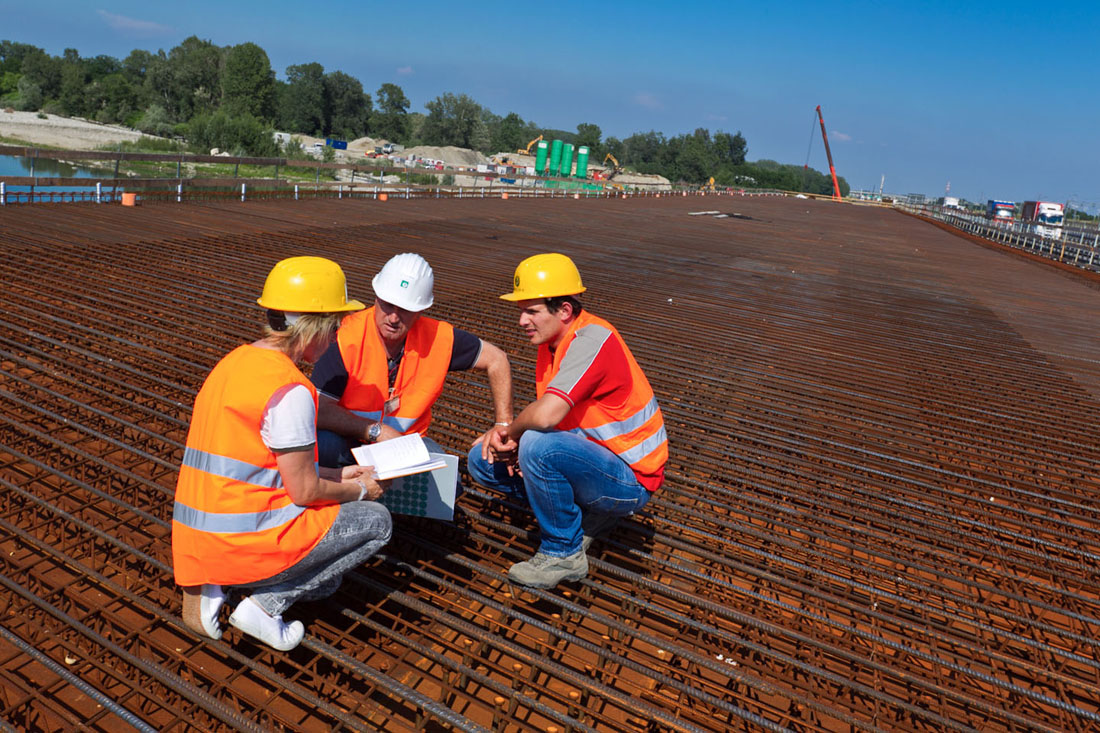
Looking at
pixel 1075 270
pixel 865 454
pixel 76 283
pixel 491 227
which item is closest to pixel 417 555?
pixel 865 454

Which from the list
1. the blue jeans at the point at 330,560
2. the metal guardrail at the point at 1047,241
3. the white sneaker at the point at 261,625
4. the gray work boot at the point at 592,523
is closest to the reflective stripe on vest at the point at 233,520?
the blue jeans at the point at 330,560

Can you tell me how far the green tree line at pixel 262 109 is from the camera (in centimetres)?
8212

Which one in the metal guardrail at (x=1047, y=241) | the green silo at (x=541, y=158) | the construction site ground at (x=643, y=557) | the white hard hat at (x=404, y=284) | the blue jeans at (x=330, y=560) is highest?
the green silo at (x=541, y=158)

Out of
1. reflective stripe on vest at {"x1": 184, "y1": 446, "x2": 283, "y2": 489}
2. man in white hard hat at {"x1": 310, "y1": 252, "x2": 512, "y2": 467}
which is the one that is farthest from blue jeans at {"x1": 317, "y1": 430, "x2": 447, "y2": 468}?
reflective stripe on vest at {"x1": 184, "y1": 446, "x2": 283, "y2": 489}

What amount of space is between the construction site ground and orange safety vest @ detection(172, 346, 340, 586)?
37 cm

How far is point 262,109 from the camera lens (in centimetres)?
8988

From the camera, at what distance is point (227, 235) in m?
10.2

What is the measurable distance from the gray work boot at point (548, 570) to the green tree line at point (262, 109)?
184 ft

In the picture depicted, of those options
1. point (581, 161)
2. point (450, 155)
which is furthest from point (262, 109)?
point (581, 161)

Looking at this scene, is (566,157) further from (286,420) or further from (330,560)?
(286,420)

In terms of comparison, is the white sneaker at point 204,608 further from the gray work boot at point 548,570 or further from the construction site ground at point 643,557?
the gray work boot at point 548,570

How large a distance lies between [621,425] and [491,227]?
12612 mm

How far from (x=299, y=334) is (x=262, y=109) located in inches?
3938

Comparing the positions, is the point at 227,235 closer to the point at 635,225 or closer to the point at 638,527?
the point at 638,527
